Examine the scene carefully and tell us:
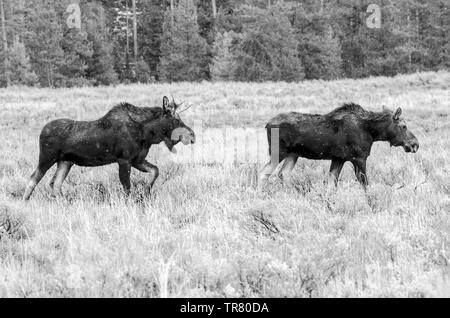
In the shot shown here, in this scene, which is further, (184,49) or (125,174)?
(184,49)

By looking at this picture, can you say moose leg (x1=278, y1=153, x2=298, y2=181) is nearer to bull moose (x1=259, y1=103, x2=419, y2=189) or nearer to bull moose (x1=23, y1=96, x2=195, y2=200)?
bull moose (x1=259, y1=103, x2=419, y2=189)

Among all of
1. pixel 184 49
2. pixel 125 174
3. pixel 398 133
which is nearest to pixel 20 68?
pixel 184 49

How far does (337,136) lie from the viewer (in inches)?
334

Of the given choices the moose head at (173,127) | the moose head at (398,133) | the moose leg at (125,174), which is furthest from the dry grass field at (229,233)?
the moose head at (173,127)

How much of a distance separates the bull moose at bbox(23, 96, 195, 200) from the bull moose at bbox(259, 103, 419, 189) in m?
1.30

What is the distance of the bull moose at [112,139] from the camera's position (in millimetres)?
8047

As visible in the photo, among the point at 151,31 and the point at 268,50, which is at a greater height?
the point at 151,31

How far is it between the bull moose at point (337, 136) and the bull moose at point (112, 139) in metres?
1.30

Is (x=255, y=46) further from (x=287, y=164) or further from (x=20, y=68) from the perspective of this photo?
(x=287, y=164)

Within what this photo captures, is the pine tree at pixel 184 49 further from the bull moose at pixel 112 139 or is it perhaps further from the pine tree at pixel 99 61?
the bull moose at pixel 112 139

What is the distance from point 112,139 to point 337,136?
3052 mm

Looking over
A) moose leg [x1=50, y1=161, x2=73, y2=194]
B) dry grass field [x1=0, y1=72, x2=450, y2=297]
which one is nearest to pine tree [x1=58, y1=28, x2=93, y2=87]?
dry grass field [x1=0, y1=72, x2=450, y2=297]

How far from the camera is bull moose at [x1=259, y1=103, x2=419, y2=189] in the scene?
8.47m
